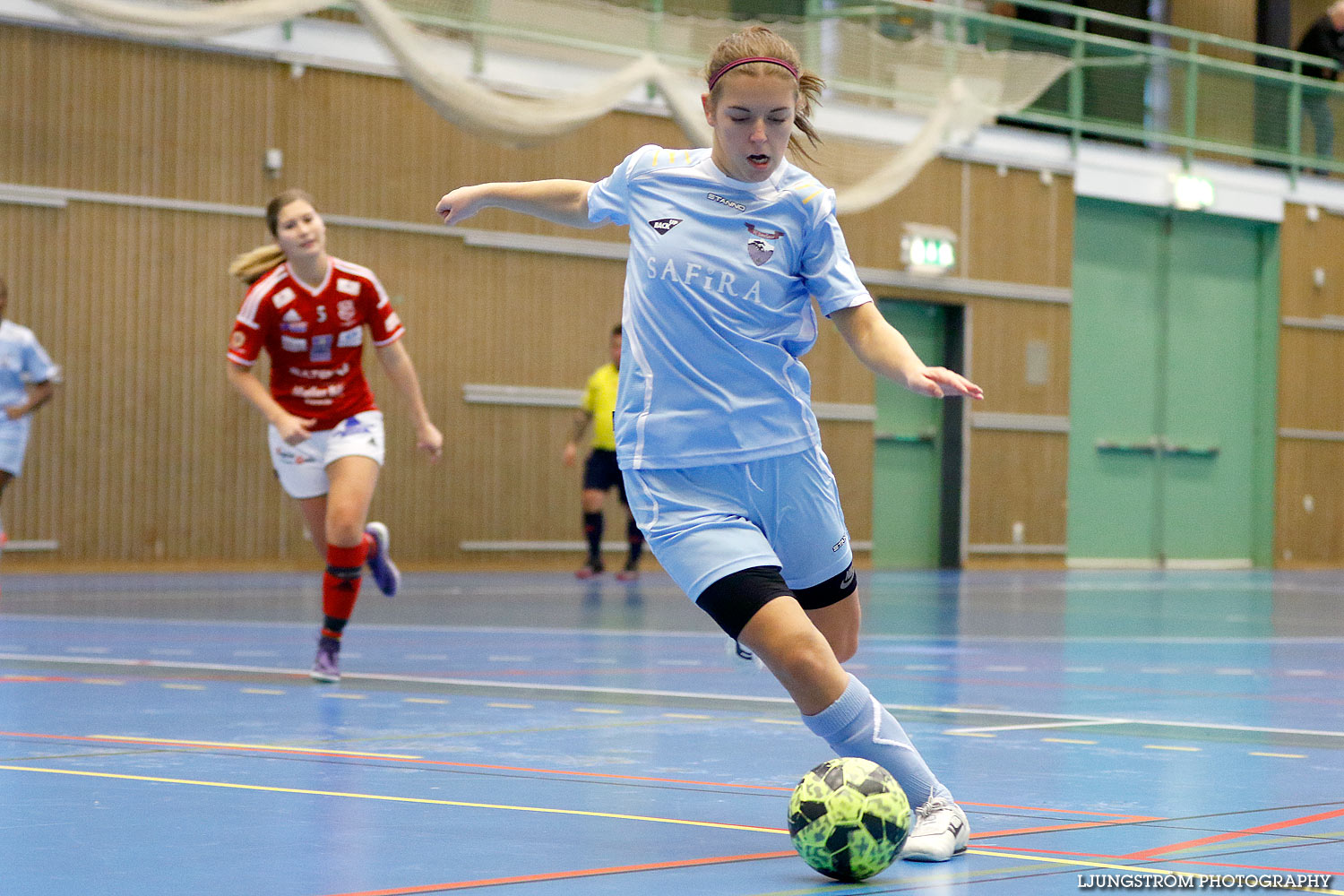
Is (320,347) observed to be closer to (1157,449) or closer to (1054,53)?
(1054,53)

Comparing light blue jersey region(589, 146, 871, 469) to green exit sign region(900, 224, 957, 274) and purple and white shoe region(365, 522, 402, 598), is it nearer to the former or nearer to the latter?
purple and white shoe region(365, 522, 402, 598)

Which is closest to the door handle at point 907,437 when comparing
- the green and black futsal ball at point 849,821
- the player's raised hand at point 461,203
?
the player's raised hand at point 461,203

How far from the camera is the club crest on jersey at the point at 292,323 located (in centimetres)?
761

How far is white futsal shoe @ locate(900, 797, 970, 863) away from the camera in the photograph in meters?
3.66

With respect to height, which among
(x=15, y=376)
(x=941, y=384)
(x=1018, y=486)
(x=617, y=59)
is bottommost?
(x=1018, y=486)

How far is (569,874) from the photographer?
11.2 ft

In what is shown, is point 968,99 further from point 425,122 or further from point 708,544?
point 708,544

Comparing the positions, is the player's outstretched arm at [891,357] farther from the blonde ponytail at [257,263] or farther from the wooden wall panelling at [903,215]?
the wooden wall panelling at [903,215]

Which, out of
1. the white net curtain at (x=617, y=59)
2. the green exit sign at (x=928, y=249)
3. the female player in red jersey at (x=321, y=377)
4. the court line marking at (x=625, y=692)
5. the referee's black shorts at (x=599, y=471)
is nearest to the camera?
the court line marking at (x=625, y=692)

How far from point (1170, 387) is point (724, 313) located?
884 inches

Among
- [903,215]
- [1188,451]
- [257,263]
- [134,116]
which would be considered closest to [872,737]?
[257,263]

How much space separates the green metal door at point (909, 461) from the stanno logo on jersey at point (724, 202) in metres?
18.5

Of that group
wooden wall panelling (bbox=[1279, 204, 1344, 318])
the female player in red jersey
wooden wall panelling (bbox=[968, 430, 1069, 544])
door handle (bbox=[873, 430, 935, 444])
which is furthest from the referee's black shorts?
wooden wall panelling (bbox=[1279, 204, 1344, 318])

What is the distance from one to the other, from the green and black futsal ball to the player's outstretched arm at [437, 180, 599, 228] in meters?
1.50
